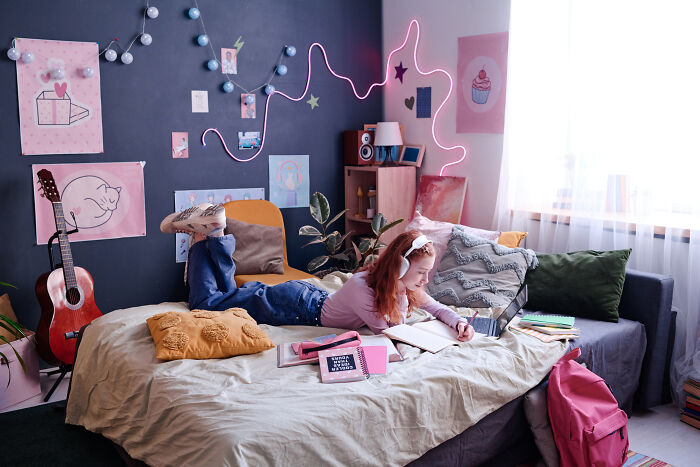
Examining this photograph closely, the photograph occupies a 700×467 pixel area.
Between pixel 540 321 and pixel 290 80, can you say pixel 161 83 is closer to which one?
pixel 290 80

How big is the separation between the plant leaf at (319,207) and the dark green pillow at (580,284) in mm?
1536

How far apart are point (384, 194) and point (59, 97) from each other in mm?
2127

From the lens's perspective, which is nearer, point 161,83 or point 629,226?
point 629,226

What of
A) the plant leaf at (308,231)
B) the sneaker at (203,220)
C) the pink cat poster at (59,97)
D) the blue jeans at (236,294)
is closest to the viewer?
the blue jeans at (236,294)

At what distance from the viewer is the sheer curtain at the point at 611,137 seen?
9.59ft

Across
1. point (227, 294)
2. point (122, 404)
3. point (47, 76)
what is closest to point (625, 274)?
point (227, 294)

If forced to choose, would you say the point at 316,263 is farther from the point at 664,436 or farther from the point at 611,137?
the point at 664,436

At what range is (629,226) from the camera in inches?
125

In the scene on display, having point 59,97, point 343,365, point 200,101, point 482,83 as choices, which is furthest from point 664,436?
point 59,97

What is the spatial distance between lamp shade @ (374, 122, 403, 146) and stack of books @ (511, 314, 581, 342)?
187 cm

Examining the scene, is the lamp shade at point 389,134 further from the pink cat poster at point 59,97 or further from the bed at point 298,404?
the bed at point 298,404

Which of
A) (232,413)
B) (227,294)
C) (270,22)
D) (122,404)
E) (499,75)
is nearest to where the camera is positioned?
(232,413)

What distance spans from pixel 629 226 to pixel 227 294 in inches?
81.4

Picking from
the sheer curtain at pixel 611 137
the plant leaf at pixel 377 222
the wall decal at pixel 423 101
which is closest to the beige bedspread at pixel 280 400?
the sheer curtain at pixel 611 137
